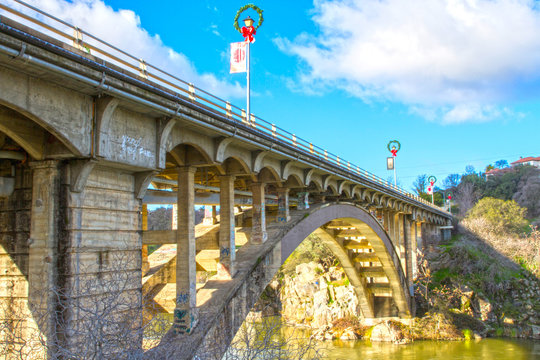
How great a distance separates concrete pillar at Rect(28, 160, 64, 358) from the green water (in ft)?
87.6

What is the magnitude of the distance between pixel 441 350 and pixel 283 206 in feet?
74.8

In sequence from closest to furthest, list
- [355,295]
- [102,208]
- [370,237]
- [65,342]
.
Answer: [65,342], [102,208], [370,237], [355,295]

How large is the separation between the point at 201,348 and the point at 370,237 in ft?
75.0

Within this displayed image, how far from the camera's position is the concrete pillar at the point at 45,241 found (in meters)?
8.43

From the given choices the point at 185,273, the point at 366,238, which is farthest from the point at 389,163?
the point at 185,273

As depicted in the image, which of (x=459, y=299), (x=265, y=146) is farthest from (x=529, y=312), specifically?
(x=265, y=146)

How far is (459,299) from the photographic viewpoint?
4084 centimetres

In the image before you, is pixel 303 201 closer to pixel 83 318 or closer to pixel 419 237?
pixel 83 318

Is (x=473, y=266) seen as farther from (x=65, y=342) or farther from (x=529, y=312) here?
(x=65, y=342)

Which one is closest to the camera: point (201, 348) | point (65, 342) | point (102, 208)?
point (65, 342)

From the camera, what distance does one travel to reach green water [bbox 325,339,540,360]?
3234 centimetres

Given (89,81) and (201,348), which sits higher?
(89,81)

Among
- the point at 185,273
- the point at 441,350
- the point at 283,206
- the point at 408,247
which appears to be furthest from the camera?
the point at 408,247

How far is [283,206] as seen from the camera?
18.9 metres
